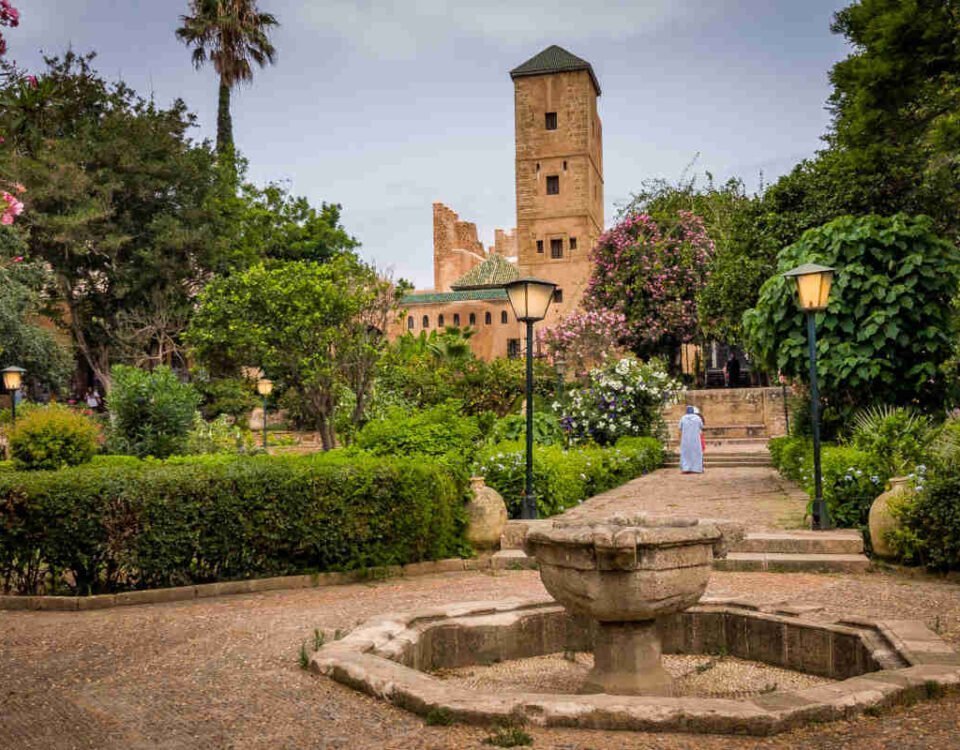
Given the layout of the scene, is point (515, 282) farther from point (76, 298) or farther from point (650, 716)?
point (76, 298)

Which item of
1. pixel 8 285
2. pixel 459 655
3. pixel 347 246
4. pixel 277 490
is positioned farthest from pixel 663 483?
pixel 347 246

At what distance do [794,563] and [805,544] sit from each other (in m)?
0.41

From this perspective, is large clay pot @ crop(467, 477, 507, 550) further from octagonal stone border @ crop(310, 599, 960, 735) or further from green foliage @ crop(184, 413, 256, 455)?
green foliage @ crop(184, 413, 256, 455)

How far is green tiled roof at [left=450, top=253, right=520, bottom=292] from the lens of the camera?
159ft

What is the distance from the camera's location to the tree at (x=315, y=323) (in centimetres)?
1848

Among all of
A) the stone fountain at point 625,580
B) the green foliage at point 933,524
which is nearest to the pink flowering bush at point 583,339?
the green foliage at point 933,524

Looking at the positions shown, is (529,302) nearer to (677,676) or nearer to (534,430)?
(677,676)

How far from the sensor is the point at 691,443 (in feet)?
58.3

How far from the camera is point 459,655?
5641 mm

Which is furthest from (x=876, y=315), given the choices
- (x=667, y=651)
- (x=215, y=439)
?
(x=215, y=439)

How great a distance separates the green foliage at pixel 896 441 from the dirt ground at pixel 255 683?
1.98m

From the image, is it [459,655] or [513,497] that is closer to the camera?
[459,655]

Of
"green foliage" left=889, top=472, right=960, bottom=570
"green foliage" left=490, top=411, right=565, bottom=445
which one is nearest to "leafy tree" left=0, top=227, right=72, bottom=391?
"green foliage" left=490, top=411, right=565, bottom=445

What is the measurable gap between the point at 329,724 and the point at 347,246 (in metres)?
33.1
